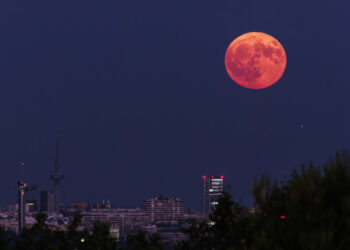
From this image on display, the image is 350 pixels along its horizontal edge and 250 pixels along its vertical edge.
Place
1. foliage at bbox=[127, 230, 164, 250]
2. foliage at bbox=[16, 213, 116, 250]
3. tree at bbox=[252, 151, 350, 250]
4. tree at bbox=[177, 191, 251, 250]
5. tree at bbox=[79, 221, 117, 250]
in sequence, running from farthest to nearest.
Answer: tree at bbox=[79, 221, 117, 250], foliage at bbox=[16, 213, 116, 250], foliage at bbox=[127, 230, 164, 250], tree at bbox=[177, 191, 251, 250], tree at bbox=[252, 151, 350, 250]

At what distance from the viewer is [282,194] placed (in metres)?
17.6

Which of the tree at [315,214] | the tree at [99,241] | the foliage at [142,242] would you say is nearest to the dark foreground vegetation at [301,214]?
the tree at [315,214]

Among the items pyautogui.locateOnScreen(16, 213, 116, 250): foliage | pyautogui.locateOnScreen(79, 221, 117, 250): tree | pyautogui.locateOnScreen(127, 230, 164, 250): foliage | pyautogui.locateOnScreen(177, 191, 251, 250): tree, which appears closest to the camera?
pyautogui.locateOnScreen(177, 191, 251, 250): tree

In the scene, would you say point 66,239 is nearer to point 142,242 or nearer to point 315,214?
point 142,242

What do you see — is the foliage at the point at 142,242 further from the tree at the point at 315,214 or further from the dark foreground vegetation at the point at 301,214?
the tree at the point at 315,214

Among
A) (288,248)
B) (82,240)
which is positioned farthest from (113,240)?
(288,248)

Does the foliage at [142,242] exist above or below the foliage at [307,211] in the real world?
below

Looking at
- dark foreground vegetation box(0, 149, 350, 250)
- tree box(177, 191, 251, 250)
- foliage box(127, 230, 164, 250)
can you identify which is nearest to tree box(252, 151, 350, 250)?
dark foreground vegetation box(0, 149, 350, 250)

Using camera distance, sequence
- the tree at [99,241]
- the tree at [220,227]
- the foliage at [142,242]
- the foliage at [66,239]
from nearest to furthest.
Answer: the tree at [220,227], the foliage at [142,242], the foliage at [66,239], the tree at [99,241]

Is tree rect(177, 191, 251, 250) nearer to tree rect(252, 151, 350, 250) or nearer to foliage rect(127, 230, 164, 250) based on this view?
foliage rect(127, 230, 164, 250)

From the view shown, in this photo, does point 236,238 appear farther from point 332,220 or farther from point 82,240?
point 82,240

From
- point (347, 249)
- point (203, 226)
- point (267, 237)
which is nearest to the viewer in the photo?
point (347, 249)

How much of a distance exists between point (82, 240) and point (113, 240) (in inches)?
50.4

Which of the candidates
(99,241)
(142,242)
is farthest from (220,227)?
(99,241)
